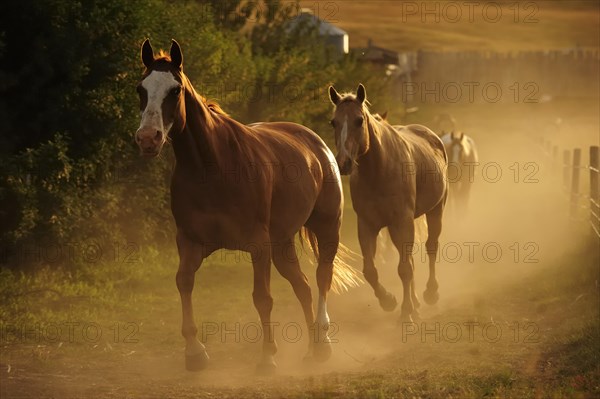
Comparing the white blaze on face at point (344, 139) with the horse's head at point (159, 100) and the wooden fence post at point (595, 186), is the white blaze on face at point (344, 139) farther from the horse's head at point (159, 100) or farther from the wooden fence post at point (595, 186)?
the wooden fence post at point (595, 186)

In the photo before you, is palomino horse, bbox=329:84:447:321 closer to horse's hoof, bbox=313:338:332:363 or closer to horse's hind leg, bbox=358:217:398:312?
horse's hind leg, bbox=358:217:398:312

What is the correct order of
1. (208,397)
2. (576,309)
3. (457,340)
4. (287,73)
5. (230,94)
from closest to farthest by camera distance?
(208,397) < (457,340) < (576,309) < (230,94) < (287,73)

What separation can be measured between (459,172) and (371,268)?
9243 millimetres

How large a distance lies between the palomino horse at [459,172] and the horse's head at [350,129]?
29.5 feet

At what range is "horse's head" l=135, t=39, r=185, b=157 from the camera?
21.7 ft

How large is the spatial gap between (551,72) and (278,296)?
61401 millimetres

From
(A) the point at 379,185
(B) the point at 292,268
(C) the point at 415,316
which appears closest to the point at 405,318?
(C) the point at 415,316

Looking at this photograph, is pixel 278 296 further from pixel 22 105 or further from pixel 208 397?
pixel 208 397

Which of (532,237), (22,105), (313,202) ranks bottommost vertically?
(532,237)

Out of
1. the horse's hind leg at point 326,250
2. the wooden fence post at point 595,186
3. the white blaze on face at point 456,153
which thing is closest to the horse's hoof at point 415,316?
the horse's hind leg at point 326,250

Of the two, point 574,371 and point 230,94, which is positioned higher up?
point 230,94

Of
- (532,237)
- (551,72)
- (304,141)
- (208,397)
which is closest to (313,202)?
(304,141)

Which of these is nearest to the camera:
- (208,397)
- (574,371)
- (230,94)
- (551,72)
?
(208,397)

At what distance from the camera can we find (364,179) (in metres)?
10.8
